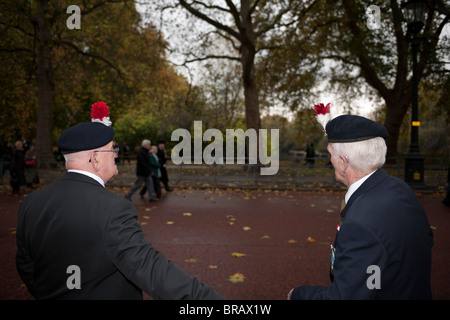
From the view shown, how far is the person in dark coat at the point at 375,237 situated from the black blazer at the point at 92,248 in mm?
618

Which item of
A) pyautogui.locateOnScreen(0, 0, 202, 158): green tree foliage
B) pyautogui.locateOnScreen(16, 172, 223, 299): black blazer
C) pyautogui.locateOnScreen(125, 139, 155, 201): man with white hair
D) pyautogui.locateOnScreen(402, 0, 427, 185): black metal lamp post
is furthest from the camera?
pyautogui.locateOnScreen(0, 0, 202, 158): green tree foliage

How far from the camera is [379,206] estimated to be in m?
1.72

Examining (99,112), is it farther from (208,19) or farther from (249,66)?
(208,19)

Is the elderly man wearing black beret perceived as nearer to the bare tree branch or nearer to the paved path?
the paved path

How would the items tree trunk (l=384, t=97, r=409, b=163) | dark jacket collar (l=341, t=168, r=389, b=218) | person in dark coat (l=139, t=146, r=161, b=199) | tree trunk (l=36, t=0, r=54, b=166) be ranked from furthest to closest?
tree trunk (l=36, t=0, r=54, b=166) → tree trunk (l=384, t=97, r=409, b=163) → person in dark coat (l=139, t=146, r=161, b=199) → dark jacket collar (l=341, t=168, r=389, b=218)

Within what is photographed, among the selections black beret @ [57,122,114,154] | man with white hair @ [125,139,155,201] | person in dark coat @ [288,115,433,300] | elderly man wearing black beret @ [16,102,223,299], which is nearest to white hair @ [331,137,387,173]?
person in dark coat @ [288,115,433,300]

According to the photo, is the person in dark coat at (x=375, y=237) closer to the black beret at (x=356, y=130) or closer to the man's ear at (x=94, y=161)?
the black beret at (x=356, y=130)

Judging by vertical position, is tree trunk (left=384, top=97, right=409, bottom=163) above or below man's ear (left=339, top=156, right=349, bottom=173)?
above

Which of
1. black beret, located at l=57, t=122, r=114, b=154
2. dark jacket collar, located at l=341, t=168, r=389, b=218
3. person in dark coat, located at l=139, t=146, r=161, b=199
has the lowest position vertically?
person in dark coat, located at l=139, t=146, r=161, b=199

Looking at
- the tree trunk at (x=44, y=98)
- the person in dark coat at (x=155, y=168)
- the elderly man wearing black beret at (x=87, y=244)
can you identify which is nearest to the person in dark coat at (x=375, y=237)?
the elderly man wearing black beret at (x=87, y=244)

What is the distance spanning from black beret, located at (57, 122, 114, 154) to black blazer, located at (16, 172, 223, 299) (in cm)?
17

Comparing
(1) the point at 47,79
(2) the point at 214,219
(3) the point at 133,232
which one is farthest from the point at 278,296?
(1) the point at 47,79

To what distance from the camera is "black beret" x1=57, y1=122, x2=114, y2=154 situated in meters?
2.01

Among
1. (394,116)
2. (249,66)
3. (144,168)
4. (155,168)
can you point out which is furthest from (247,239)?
(394,116)
